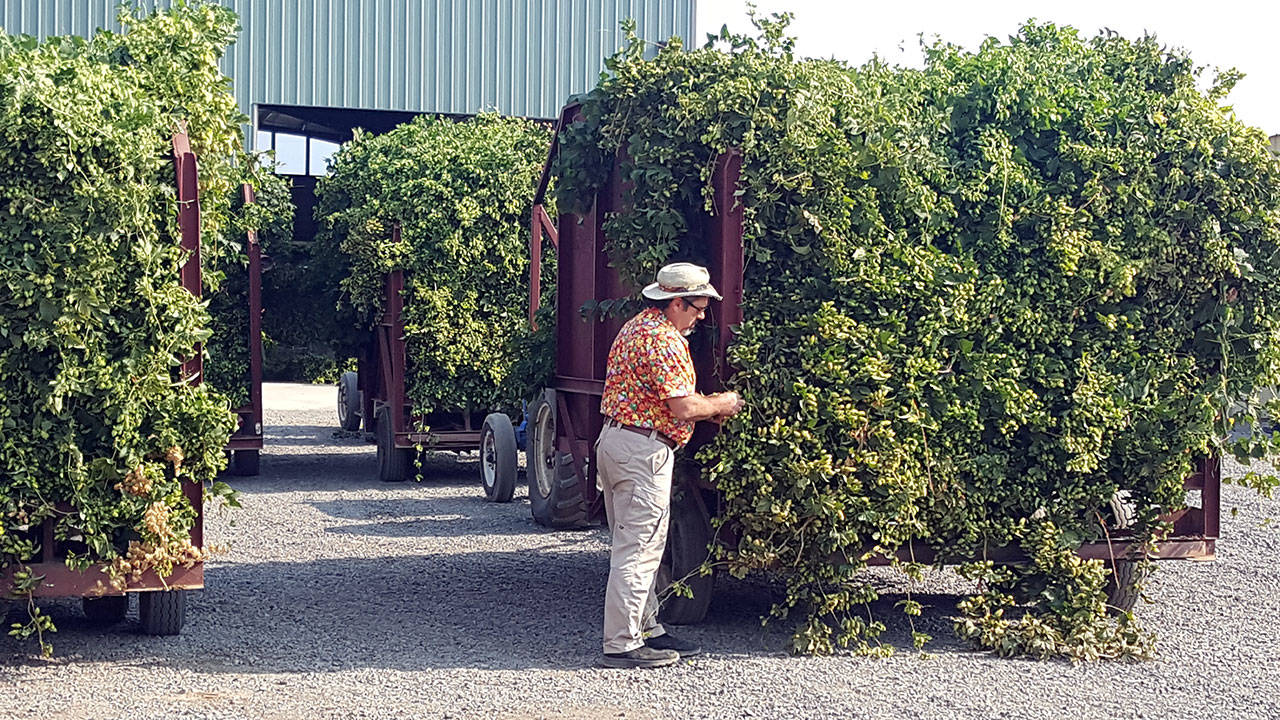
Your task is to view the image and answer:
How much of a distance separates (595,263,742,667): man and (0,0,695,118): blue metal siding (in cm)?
1810

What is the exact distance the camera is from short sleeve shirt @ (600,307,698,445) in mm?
6062

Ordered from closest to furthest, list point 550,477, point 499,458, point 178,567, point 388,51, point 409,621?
point 178,567 < point 409,621 < point 550,477 < point 499,458 < point 388,51

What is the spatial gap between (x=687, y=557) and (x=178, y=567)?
7.63 ft

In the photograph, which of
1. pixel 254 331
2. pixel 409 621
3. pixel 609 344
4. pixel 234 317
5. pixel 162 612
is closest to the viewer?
pixel 162 612

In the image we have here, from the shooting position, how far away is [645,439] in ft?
20.2

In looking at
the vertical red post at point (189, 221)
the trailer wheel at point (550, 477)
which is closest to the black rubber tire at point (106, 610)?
the vertical red post at point (189, 221)

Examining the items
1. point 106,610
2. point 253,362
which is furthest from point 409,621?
point 253,362

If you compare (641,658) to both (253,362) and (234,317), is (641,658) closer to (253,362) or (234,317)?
(253,362)

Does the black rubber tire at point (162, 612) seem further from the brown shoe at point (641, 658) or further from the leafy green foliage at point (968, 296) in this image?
the leafy green foliage at point (968, 296)

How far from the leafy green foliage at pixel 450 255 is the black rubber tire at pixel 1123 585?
676cm

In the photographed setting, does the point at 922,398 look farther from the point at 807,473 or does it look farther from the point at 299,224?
the point at 299,224

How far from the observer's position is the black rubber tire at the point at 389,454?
13.5 m

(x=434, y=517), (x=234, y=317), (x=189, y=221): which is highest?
(x=189, y=221)

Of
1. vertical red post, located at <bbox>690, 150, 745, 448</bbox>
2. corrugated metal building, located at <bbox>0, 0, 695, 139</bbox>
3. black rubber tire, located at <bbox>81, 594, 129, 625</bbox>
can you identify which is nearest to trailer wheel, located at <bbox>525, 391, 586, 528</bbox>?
vertical red post, located at <bbox>690, 150, 745, 448</bbox>
